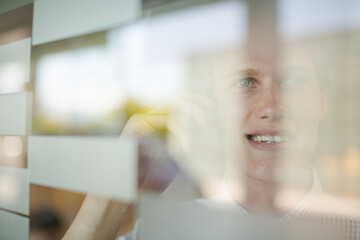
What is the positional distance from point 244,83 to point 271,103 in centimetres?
14

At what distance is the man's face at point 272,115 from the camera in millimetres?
926

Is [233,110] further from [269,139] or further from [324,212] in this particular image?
[324,212]

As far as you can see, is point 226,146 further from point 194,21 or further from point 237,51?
point 194,21

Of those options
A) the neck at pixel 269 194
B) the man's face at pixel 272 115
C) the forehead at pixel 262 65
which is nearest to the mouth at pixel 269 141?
the man's face at pixel 272 115

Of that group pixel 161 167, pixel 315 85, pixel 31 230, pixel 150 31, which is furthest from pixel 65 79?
pixel 315 85

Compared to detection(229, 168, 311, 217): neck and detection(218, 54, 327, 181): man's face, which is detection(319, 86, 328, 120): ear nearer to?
detection(218, 54, 327, 181): man's face

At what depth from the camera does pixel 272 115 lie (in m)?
0.98

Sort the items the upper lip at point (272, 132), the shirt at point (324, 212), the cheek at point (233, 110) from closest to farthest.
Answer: the shirt at point (324, 212) → the upper lip at point (272, 132) → the cheek at point (233, 110)

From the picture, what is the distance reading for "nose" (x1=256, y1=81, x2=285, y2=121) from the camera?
38.3 inches

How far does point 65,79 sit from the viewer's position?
1650 mm

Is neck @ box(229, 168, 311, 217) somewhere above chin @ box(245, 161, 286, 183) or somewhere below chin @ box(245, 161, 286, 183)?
below

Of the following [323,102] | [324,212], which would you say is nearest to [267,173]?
[324,212]

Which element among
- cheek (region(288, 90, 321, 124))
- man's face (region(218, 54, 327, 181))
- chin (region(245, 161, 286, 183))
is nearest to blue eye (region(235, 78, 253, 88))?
man's face (region(218, 54, 327, 181))

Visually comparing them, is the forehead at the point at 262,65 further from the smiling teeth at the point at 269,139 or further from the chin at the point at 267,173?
the chin at the point at 267,173
